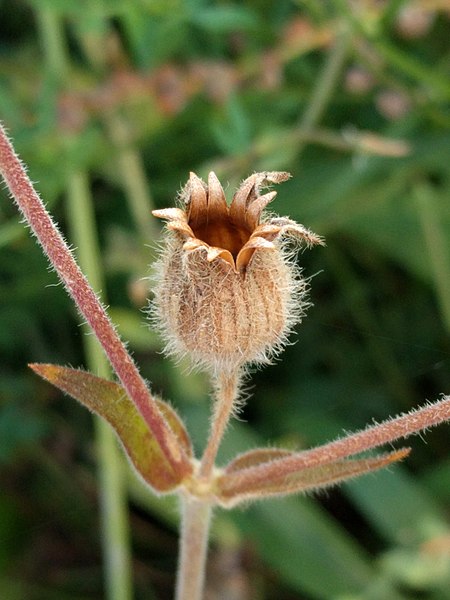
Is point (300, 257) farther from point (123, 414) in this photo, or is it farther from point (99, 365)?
point (123, 414)

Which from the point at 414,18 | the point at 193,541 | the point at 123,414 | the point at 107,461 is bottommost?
the point at 193,541

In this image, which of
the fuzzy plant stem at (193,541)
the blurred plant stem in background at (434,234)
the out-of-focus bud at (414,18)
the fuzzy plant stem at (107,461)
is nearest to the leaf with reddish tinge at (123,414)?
the fuzzy plant stem at (193,541)

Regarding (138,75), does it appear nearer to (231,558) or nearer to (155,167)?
(155,167)

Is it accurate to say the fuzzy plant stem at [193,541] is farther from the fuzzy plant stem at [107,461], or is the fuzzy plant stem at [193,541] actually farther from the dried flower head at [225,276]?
the fuzzy plant stem at [107,461]

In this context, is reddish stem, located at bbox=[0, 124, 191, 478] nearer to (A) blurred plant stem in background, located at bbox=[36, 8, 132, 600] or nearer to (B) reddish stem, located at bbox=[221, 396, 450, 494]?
(B) reddish stem, located at bbox=[221, 396, 450, 494]

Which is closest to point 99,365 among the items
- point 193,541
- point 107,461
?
point 107,461

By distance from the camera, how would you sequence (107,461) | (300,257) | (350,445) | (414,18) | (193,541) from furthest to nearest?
(300,257) → (414,18) → (107,461) → (193,541) → (350,445)

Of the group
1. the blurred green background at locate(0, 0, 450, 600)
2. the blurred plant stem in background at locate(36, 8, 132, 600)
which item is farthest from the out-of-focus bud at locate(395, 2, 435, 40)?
the blurred plant stem in background at locate(36, 8, 132, 600)
